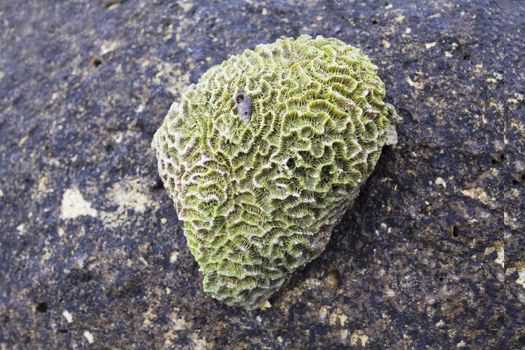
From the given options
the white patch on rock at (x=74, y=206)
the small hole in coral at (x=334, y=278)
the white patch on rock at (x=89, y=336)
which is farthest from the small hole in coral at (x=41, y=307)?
the small hole in coral at (x=334, y=278)

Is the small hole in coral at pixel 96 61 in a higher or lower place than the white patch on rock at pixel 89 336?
higher

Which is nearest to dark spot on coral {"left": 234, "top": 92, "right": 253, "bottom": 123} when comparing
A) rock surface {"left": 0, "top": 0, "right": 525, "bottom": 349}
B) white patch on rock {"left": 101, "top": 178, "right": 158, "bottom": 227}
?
rock surface {"left": 0, "top": 0, "right": 525, "bottom": 349}

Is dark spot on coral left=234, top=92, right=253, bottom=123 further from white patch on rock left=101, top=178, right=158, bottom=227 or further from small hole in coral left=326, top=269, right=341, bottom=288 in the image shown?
small hole in coral left=326, top=269, right=341, bottom=288

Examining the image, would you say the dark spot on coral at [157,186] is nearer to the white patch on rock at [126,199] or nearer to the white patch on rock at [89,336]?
the white patch on rock at [126,199]

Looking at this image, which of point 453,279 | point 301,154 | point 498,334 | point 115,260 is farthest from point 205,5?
point 498,334

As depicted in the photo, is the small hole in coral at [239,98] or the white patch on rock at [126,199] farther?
the white patch on rock at [126,199]

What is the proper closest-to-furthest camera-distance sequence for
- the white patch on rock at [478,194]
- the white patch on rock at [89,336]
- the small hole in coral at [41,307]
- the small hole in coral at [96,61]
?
the white patch on rock at [478,194]
the white patch on rock at [89,336]
the small hole in coral at [41,307]
the small hole in coral at [96,61]
